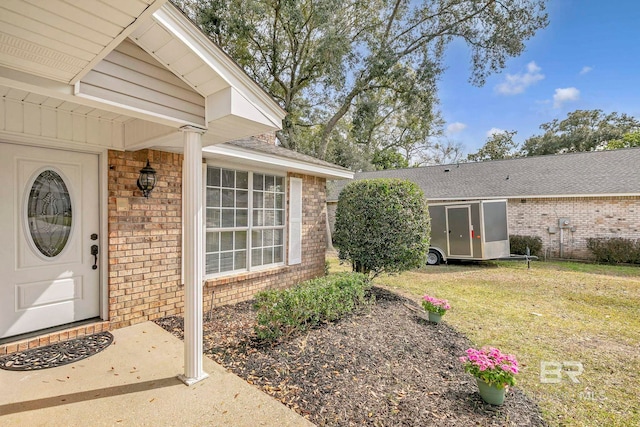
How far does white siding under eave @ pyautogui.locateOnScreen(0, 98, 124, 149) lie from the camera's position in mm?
3031

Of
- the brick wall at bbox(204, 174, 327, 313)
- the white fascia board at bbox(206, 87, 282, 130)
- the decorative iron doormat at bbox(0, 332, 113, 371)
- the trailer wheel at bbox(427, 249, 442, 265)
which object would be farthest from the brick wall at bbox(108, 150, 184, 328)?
the trailer wheel at bbox(427, 249, 442, 265)

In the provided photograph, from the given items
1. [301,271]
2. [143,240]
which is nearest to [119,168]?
[143,240]

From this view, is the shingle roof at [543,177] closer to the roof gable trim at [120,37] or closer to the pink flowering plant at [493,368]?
the pink flowering plant at [493,368]

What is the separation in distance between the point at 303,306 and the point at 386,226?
3.02m

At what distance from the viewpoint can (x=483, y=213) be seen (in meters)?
10.0

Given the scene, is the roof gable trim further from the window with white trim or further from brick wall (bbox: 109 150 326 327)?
the window with white trim

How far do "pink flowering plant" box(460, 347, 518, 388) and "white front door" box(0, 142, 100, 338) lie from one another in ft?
15.0

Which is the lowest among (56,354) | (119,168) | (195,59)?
(56,354)

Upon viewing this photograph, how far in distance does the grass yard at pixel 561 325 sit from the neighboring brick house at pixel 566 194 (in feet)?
7.33

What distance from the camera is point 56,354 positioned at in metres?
3.24

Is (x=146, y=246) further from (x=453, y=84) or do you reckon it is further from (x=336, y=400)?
(x=453, y=84)

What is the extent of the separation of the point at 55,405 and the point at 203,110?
9.32 ft

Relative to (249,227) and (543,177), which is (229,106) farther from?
(543,177)

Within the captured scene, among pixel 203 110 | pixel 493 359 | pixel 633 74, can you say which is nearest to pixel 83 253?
pixel 203 110
